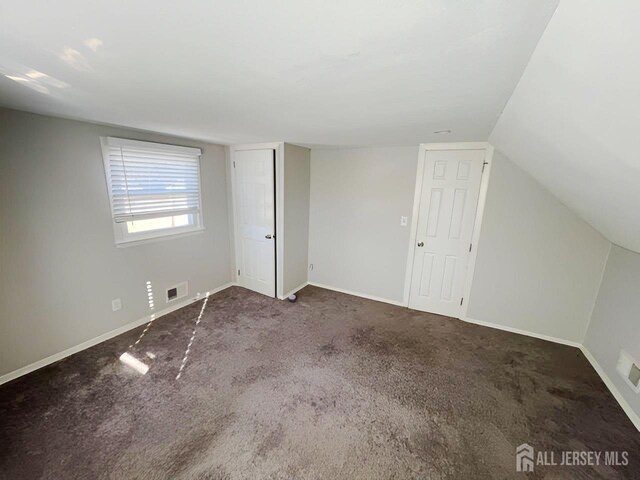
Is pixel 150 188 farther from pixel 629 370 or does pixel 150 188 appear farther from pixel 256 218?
pixel 629 370

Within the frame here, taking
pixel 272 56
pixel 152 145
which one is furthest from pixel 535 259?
pixel 152 145

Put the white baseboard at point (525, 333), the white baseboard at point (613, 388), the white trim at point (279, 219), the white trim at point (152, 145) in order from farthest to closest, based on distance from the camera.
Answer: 1. the white trim at point (279, 219)
2. the white baseboard at point (525, 333)
3. the white trim at point (152, 145)
4. the white baseboard at point (613, 388)

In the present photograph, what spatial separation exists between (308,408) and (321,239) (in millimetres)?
2399

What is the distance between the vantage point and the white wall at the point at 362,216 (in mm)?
3312

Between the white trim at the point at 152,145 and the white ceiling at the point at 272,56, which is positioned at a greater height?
the white ceiling at the point at 272,56

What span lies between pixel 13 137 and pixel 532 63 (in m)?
3.23

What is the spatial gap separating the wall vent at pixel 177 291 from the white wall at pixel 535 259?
359 centimetres

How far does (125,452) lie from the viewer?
1.57m

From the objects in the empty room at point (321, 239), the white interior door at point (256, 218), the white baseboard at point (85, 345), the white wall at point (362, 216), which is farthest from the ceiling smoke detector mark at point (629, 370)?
the white baseboard at point (85, 345)

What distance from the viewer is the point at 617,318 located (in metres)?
2.27

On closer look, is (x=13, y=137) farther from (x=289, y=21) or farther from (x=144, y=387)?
(x=289, y=21)

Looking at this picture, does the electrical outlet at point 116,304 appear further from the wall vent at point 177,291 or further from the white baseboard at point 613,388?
the white baseboard at point 613,388

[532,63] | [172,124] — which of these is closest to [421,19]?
[532,63]

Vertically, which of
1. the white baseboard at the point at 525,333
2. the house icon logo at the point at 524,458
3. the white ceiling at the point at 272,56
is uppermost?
the white ceiling at the point at 272,56
